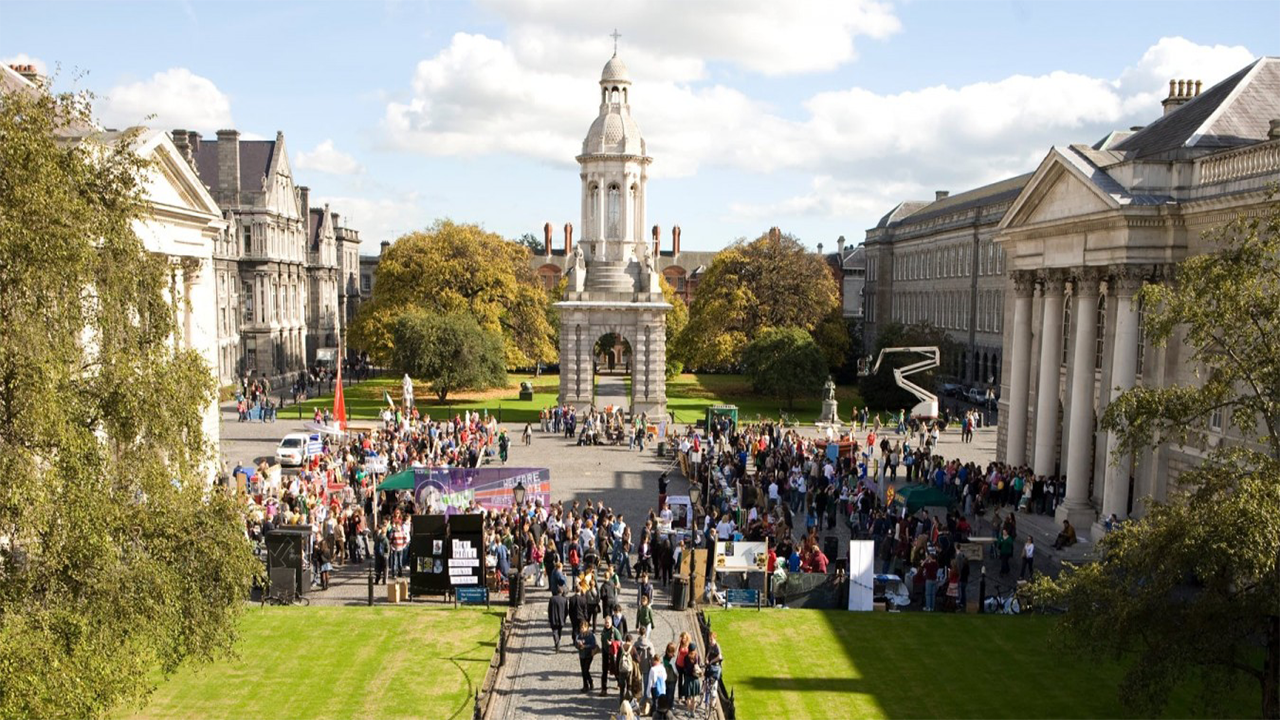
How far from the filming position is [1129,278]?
2516 centimetres

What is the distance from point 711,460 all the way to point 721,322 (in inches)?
1379

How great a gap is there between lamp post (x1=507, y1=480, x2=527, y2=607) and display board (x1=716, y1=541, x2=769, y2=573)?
13.9ft

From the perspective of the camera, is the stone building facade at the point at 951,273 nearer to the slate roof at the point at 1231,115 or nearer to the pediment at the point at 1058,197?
the pediment at the point at 1058,197

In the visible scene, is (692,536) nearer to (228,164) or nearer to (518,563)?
(518,563)

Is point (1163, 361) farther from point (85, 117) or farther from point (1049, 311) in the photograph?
point (85, 117)

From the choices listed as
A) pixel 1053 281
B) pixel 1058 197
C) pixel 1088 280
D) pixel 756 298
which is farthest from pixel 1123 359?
pixel 756 298

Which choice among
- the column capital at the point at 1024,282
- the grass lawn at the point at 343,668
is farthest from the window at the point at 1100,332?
the grass lawn at the point at 343,668

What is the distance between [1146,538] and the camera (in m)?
13.5

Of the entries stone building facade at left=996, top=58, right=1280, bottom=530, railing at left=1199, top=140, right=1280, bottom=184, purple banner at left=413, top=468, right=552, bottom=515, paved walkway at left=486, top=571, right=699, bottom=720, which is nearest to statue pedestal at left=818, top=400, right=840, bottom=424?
stone building facade at left=996, top=58, right=1280, bottom=530

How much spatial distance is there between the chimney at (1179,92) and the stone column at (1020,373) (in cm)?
983

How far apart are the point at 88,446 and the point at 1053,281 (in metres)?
25.8

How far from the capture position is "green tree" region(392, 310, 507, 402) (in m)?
57.5

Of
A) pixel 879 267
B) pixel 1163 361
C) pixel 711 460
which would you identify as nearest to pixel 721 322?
pixel 879 267

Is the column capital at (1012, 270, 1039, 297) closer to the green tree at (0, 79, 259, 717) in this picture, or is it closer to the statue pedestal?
the statue pedestal
